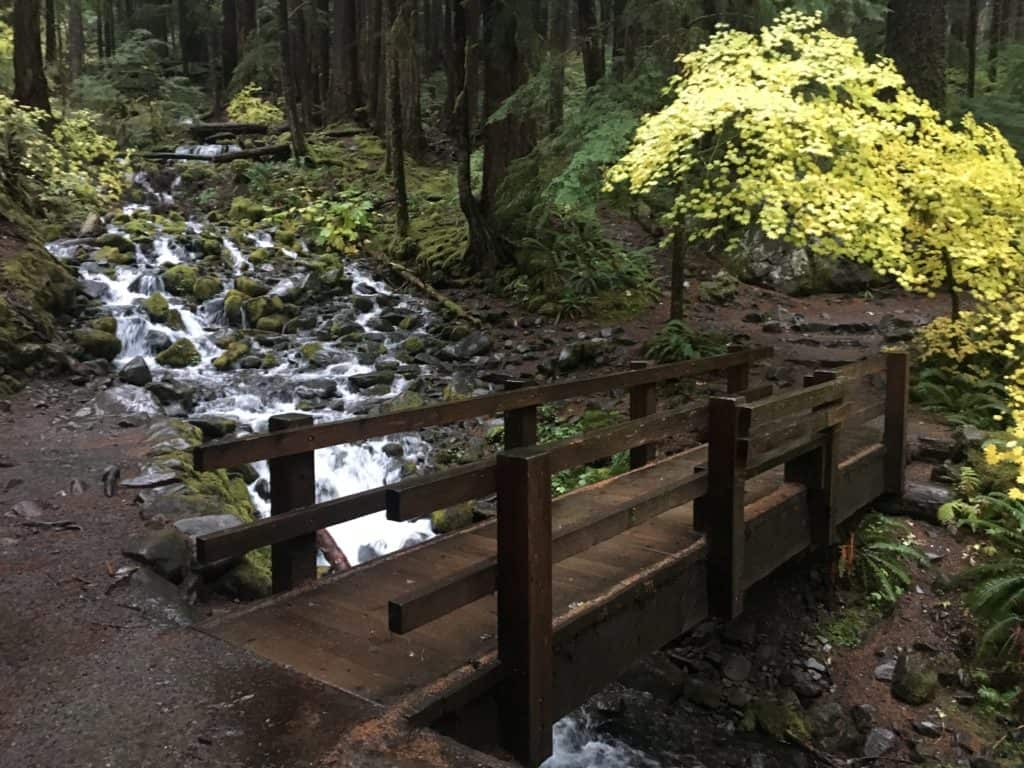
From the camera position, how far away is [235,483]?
8812 mm

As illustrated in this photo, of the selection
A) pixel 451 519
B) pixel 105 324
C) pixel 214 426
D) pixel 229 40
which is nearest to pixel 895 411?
pixel 451 519

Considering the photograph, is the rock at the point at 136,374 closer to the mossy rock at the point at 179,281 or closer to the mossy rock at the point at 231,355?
the mossy rock at the point at 231,355

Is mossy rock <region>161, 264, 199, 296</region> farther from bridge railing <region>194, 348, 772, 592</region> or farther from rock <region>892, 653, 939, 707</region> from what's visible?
rock <region>892, 653, 939, 707</region>

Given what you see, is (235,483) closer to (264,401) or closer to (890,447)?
(264,401)

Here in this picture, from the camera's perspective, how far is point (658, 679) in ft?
23.2

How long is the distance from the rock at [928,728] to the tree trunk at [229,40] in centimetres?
3369

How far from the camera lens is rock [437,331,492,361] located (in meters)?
14.5

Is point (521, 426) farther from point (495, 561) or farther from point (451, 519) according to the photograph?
point (451, 519)

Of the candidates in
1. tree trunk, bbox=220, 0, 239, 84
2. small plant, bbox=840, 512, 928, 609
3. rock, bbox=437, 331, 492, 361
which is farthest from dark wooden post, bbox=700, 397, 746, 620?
tree trunk, bbox=220, 0, 239, 84

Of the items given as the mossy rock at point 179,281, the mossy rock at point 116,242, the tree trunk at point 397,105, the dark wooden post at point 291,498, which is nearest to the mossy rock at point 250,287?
the mossy rock at point 179,281

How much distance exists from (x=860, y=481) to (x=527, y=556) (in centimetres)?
501

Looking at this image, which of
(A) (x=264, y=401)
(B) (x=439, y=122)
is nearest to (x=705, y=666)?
(A) (x=264, y=401)

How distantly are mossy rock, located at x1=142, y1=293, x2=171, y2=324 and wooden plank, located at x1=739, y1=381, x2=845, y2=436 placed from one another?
11542 mm

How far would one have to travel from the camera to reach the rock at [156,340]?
1335 centimetres
